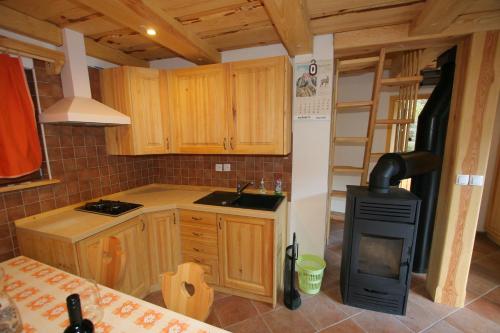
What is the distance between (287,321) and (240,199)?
113 cm

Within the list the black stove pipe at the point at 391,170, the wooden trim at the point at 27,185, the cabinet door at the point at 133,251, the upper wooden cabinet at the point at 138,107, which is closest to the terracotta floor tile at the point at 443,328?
the black stove pipe at the point at 391,170

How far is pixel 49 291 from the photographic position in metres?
1.07

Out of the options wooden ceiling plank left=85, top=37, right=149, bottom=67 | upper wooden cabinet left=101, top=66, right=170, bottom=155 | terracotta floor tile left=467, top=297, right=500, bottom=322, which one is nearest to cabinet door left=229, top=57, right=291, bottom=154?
upper wooden cabinet left=101, top=66, right=170, bottom=155

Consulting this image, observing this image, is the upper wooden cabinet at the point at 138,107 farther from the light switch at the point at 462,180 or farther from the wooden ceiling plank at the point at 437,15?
the light switch at the point at 462,180

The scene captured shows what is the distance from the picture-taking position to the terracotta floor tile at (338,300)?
1874 mm

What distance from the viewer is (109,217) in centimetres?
178

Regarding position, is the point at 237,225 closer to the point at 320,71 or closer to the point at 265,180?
the point at 265,180

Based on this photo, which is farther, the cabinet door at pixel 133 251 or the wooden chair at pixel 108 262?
the cabinet door at pixel 133 251

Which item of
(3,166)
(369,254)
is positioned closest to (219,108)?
(3,166)

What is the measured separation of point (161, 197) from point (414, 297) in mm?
2593

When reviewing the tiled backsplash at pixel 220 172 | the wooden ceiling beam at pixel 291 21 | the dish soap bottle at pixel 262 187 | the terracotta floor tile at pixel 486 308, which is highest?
the wooden ceiling beam at pixel 291 21

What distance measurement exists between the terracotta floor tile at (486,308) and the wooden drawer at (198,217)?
2309 mm

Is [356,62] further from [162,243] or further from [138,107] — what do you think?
[162,243]

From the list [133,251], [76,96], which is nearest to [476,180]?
[133,251]
